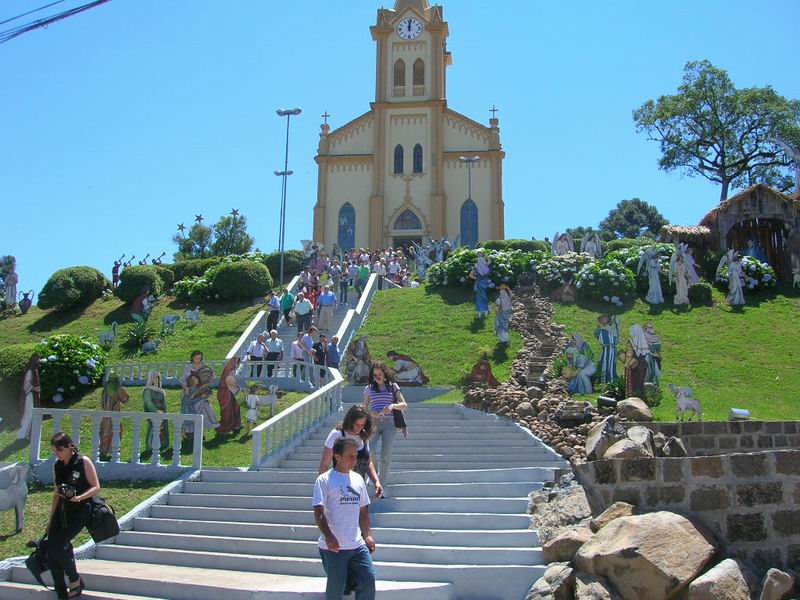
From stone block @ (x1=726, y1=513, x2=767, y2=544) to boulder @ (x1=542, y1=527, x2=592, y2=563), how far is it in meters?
1.23

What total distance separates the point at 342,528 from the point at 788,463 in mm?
4075

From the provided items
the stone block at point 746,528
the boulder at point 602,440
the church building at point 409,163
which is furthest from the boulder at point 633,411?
the church building at point 409,163

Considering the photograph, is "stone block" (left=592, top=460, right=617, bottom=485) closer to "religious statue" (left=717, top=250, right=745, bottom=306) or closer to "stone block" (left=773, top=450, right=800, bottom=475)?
"stone block" (left=773, top=450, right=800, bottom=475)

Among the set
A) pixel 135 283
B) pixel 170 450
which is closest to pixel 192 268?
pixel 135 283

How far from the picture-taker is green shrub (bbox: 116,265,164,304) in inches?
1240

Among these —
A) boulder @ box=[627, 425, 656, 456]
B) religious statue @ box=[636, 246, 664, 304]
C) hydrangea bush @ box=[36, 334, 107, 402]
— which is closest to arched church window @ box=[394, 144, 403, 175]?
religious statue @ box=[636, 246, 664, 304]

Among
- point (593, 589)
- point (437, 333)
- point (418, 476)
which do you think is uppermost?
point (437, 333)

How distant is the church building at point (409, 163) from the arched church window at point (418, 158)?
0.06 metres

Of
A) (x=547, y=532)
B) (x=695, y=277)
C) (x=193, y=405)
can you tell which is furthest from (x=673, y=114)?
(x=547, y=532)

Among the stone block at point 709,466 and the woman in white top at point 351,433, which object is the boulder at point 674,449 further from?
the woman in white top at point 351,433

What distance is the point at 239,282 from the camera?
30.6m

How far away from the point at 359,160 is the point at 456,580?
139ft

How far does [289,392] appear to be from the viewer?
1780cm

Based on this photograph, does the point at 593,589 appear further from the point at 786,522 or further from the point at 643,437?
the point at 643,437
